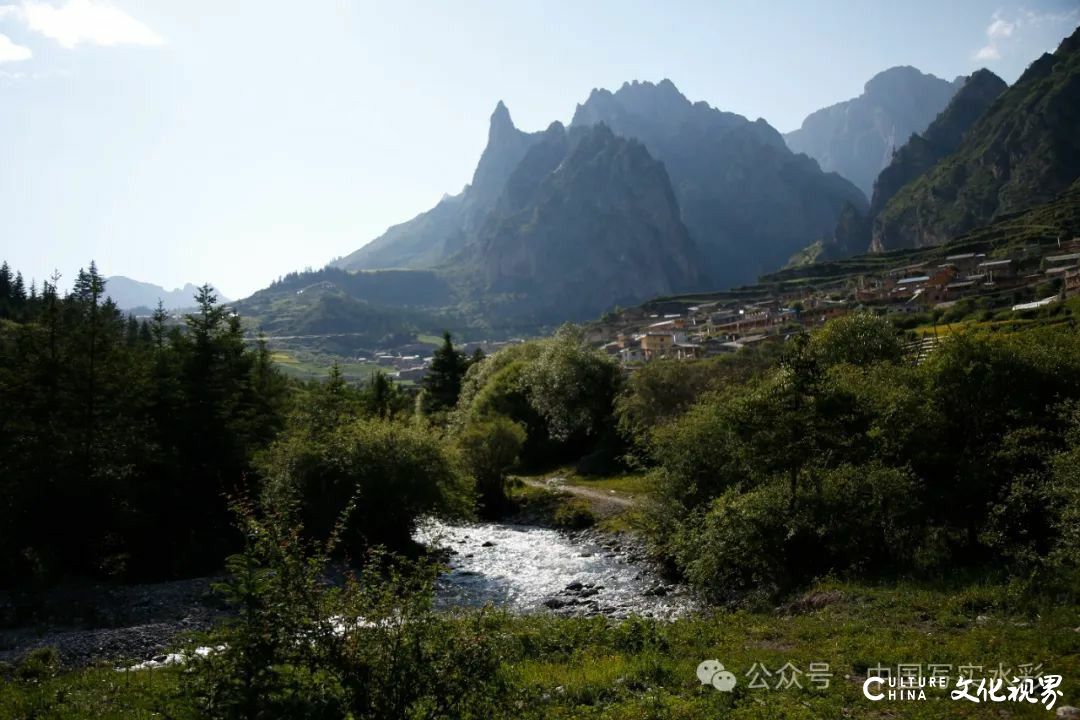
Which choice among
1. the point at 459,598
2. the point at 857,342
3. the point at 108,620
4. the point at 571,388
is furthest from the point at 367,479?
the point at 571,388

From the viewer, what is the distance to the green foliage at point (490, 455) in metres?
51.7

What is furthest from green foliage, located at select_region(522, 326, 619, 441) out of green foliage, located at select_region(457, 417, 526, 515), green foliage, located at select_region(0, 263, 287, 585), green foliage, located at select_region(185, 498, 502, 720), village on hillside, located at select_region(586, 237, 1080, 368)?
green foliage, located at select_region(185, 498, 502, 720)

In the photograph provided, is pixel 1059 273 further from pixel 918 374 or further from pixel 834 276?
pixel 918 374

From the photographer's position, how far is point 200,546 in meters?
34.6

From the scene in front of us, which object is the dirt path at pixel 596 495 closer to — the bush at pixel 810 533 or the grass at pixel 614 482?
the grass at pixel 614 482

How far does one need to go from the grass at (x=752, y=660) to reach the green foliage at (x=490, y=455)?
3205cm

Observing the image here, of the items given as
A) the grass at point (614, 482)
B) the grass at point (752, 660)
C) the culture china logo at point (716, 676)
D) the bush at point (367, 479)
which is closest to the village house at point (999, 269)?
the grass at point (614, 482)

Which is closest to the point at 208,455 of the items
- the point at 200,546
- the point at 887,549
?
the point at 200,546

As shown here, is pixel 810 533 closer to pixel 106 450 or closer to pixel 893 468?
pixel 893 468

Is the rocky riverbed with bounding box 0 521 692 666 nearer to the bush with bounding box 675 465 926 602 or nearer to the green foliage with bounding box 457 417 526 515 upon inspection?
the bush with bounding box 675 465 926 602

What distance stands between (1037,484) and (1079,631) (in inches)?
265

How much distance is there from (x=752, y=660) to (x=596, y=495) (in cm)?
3825

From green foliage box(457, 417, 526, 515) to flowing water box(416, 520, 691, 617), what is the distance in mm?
6468

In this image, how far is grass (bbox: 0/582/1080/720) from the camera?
1127cm
